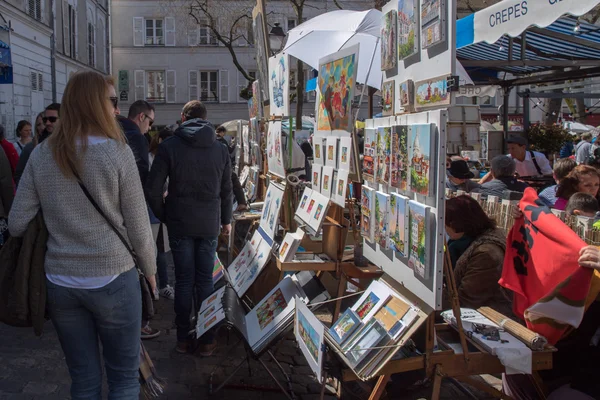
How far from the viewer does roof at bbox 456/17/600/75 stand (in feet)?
20.5

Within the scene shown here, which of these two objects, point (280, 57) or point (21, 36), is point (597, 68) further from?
point (21, 36)

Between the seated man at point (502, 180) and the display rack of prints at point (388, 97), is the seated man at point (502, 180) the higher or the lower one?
the lower one

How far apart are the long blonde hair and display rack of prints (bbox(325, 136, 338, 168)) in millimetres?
2122

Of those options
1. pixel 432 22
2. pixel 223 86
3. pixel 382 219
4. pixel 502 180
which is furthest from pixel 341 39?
pixel 223 86

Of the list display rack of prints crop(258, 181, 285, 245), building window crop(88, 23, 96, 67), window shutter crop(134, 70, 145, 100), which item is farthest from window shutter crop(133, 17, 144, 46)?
display rack of prints crop(258, 181, 285, 245)

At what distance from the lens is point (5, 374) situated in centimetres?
384

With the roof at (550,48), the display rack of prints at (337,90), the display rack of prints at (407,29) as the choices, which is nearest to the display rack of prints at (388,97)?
the display rack of prints at (407,29)

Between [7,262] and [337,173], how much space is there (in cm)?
233

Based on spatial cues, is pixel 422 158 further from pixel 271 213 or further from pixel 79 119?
pixel 271 213

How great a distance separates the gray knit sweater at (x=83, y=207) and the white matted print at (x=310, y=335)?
0.99m

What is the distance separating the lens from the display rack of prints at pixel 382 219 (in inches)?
129

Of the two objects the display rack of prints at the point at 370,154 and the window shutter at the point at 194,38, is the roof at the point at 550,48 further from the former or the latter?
the window shutter at the point at 194,38

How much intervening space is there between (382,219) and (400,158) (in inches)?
16.4

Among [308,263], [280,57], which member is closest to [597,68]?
[280,57]
